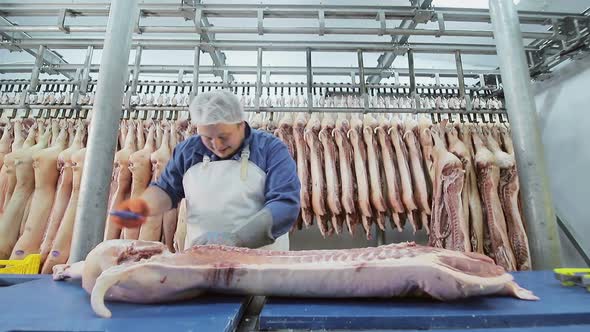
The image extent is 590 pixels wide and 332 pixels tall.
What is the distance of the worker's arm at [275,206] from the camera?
1.77 m

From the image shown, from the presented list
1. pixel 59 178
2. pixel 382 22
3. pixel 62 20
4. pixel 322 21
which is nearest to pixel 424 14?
pixel 382 22

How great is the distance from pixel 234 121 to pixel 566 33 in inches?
148

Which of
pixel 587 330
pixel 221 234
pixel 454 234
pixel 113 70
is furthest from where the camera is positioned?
pixel 454 234

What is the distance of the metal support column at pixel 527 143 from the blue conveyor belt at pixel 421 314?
139 centimetres

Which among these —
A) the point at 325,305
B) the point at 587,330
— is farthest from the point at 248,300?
the point at 587,330

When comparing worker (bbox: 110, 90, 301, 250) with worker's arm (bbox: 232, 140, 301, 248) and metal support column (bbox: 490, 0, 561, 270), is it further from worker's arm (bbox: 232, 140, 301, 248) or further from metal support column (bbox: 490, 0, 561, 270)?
metal support column (bbox: 490, 0, 561, 270)

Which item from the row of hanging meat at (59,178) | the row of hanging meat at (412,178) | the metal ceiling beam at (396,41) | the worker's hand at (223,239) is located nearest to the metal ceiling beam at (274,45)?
the metal ceiling beam at (396,41)

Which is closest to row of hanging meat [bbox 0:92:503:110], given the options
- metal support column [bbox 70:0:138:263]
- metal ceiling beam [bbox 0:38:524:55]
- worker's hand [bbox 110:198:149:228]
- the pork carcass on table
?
metal ceiling beam [bbox 0:38:524:55]

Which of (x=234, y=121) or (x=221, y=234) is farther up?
(x=234, y=121)

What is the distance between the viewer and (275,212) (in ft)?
6.23

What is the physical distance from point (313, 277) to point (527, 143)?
7.00 feet

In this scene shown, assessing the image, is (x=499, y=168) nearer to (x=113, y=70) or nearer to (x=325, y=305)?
(x=325, y=305)

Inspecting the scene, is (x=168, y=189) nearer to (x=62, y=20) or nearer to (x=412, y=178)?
(x=62, y=20)

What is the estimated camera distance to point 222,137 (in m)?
2.10
